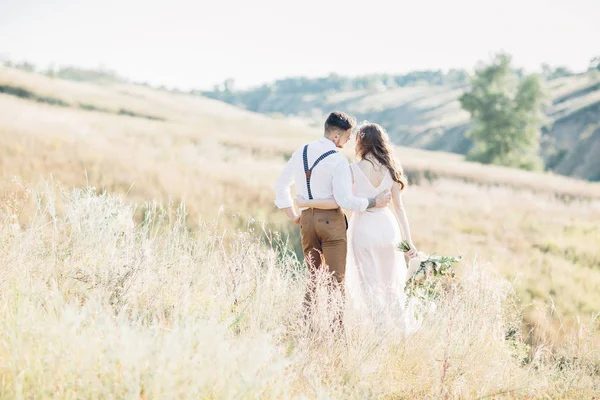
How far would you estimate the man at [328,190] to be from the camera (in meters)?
5.25

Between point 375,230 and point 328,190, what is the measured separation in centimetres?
87

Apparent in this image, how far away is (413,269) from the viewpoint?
601 cm

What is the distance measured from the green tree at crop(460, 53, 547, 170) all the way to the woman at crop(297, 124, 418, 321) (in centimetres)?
4394

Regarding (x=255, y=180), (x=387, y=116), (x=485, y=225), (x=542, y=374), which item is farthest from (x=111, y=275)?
(x=387, y=116)

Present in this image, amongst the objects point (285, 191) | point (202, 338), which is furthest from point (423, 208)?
point (202, 338)

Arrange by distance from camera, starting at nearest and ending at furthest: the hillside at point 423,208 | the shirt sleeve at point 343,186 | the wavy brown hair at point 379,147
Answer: the shirt sleeve at point 343,186 < the wavy brown hair at point 379,147 < the hillside at point 423,208

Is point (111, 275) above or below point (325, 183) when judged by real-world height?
below

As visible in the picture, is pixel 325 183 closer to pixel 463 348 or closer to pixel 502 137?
pixel 463 348

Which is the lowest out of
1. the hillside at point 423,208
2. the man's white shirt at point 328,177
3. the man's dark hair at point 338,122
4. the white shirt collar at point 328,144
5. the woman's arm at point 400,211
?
the hillside at point 423,208

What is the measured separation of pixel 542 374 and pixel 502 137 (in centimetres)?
4566

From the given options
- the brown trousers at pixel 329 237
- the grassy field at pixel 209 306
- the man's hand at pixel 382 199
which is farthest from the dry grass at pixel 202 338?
the man's hand at pixel 382 199

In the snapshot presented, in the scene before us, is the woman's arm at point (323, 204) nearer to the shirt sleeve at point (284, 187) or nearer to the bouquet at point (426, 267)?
the shirt sleeve at point (284, 187)

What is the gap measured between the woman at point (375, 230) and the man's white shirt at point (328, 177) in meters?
0.55

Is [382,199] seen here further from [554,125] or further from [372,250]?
[554,125]
